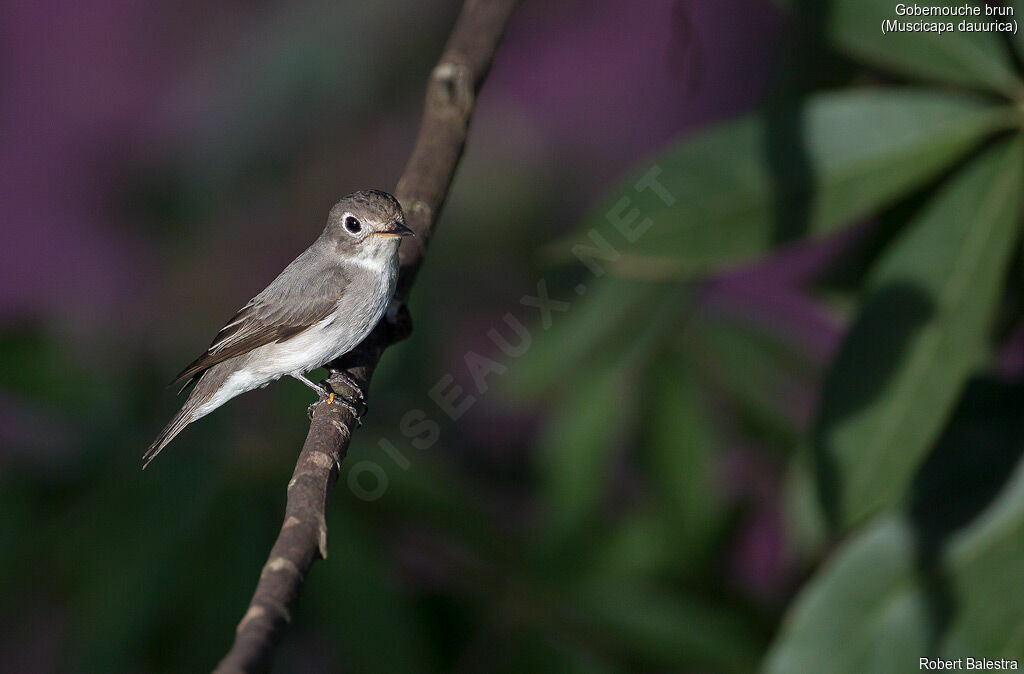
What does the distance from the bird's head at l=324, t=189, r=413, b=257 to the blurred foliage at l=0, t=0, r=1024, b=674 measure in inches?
17.3

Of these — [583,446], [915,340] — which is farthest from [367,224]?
[915,340]

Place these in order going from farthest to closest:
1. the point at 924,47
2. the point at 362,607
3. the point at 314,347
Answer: the point at 362,607 → the point at 314,347 → the point at 924,47

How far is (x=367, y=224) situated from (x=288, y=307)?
440 millimetres

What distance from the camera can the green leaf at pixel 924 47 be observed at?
2082 mm

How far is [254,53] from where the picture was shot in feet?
12.6

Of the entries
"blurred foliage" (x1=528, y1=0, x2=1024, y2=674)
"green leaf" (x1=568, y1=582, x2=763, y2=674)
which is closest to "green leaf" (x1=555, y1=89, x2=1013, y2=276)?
"blurred foliage" (x1=528, y1=0, x2=1024, y2=674)

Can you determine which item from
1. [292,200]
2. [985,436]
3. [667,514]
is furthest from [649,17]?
[985,436]

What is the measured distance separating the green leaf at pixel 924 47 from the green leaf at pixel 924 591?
95 centimetres

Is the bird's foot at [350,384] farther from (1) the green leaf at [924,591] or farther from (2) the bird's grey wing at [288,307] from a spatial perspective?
(1) the green leaf at [924,591]

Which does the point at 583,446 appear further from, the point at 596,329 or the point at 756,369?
the point at 756,369

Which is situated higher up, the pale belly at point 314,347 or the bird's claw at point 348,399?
the pale belly at point 314,347

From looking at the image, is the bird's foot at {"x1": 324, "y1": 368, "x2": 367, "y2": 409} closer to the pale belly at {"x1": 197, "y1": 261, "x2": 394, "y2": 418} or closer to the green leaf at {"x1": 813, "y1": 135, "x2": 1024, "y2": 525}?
the pale belly at {"x1": 197, "y1": 261, "x2": 394, "y2": 418}

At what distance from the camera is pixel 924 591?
2.22m

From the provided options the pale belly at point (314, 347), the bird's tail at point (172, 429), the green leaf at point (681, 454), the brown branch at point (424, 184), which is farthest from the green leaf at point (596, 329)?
the bird's tail at point (172, 429)
